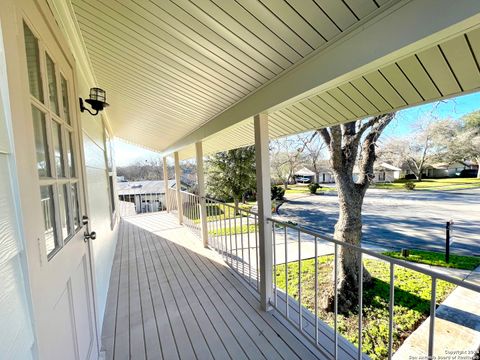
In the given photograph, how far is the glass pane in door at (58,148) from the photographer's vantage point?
4.04ft

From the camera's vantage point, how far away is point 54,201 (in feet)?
3.73

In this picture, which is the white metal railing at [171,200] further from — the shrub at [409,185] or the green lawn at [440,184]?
the shrub at [409,185]

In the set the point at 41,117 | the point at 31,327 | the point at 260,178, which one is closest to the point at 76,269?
the point at 31,327

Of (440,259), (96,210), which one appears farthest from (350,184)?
(96,210)

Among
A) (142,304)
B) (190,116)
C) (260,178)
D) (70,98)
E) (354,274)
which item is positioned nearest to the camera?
(70,98)

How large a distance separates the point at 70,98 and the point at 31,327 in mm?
1401

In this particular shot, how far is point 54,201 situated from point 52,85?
0.64 metres

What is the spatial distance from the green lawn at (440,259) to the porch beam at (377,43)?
6.28 metres

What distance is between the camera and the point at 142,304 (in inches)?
96.4

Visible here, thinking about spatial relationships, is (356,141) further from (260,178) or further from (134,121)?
(134,121)

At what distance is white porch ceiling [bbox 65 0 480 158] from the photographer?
45.9 inches

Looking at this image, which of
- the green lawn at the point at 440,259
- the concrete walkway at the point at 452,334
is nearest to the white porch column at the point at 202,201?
the concrete walkway at the point at 452,334

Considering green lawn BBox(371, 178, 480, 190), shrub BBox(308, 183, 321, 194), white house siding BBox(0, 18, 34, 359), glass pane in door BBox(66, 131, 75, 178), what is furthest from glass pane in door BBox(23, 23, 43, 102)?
shrub BBox(308, 183, 321, 194)

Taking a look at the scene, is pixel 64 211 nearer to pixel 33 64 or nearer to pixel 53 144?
pixel 53 144
